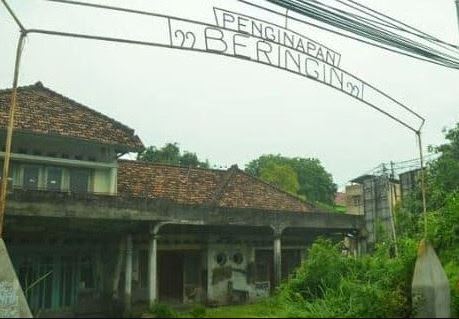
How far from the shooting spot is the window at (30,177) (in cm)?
1702

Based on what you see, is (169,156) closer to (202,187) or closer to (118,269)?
(202,187)

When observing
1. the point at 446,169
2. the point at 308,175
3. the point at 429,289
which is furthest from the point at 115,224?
the point at 308,175

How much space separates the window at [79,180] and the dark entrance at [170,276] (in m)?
3.52

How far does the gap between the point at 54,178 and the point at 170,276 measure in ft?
17.6

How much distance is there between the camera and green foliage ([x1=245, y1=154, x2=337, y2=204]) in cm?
5791

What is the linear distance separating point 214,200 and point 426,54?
1239cm

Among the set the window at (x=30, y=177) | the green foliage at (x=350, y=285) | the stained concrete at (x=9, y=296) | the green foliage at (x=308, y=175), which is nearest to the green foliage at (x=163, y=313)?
the stained concrete at (x=9, y=296)

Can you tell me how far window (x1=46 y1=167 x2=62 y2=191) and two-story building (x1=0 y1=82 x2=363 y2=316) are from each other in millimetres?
32

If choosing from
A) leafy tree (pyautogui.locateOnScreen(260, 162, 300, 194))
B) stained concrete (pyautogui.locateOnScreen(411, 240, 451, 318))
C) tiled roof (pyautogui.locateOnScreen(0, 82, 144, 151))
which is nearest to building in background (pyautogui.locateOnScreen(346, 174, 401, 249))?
leafy tree (pyautogui.locateOnScreen(260, 162, 300, 194))

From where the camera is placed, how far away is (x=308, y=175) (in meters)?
58.7

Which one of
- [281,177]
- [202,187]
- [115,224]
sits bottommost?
[115,224]

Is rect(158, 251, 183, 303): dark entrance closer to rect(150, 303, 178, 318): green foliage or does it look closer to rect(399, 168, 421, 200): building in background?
rect(150, 303, 178, 318): green foliage

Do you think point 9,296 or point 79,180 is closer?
point 9,296

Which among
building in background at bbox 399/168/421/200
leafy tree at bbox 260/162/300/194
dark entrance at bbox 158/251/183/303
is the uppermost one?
leafy tree at bbox 260/162/300/194
